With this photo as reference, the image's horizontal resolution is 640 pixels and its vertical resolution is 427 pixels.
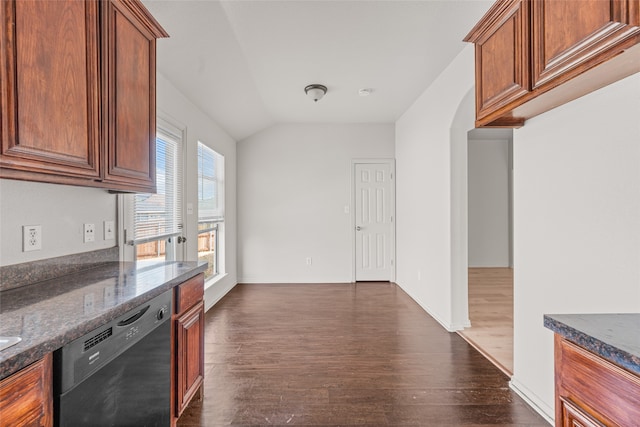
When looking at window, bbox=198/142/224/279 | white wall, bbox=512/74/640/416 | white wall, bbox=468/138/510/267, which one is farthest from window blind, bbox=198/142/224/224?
white wall, bbox=468/138/510/267

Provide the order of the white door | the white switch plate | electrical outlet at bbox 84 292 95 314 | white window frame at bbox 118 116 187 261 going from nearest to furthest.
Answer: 1. electrical outlet at bbox 84 292 95 314
2. the white switch plate
3. white window frame at bbox 118 116 187 261
4. the white door

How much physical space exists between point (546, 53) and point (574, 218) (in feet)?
2.74

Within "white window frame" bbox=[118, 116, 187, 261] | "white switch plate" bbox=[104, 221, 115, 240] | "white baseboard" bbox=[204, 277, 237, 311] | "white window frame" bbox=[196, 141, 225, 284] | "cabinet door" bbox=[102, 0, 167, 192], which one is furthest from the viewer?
"white window frame" bbox=[196, 141, 225, 284]

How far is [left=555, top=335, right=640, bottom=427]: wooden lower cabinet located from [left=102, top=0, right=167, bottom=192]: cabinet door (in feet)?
6.61

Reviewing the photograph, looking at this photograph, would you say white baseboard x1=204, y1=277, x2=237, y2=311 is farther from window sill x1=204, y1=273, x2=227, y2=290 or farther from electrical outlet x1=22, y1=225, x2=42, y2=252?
electrical outlet x1=22, y1=225, x2=42, y2=252

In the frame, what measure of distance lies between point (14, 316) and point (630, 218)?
238 centimetres

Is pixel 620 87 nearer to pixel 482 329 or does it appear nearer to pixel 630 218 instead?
pixel 630 218

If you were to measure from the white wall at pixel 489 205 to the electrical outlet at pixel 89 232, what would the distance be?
20.6ft

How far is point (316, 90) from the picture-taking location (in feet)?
11.7

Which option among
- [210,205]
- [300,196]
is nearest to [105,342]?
[210,205]

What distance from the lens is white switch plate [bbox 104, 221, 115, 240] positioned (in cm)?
202

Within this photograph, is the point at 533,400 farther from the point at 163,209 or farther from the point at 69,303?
the point at 163,209

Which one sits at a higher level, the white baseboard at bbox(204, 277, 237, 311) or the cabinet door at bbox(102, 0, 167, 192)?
the cabinet door at bbox(102, 0, 167, 192)

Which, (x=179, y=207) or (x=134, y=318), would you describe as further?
(x=179, y=207)
